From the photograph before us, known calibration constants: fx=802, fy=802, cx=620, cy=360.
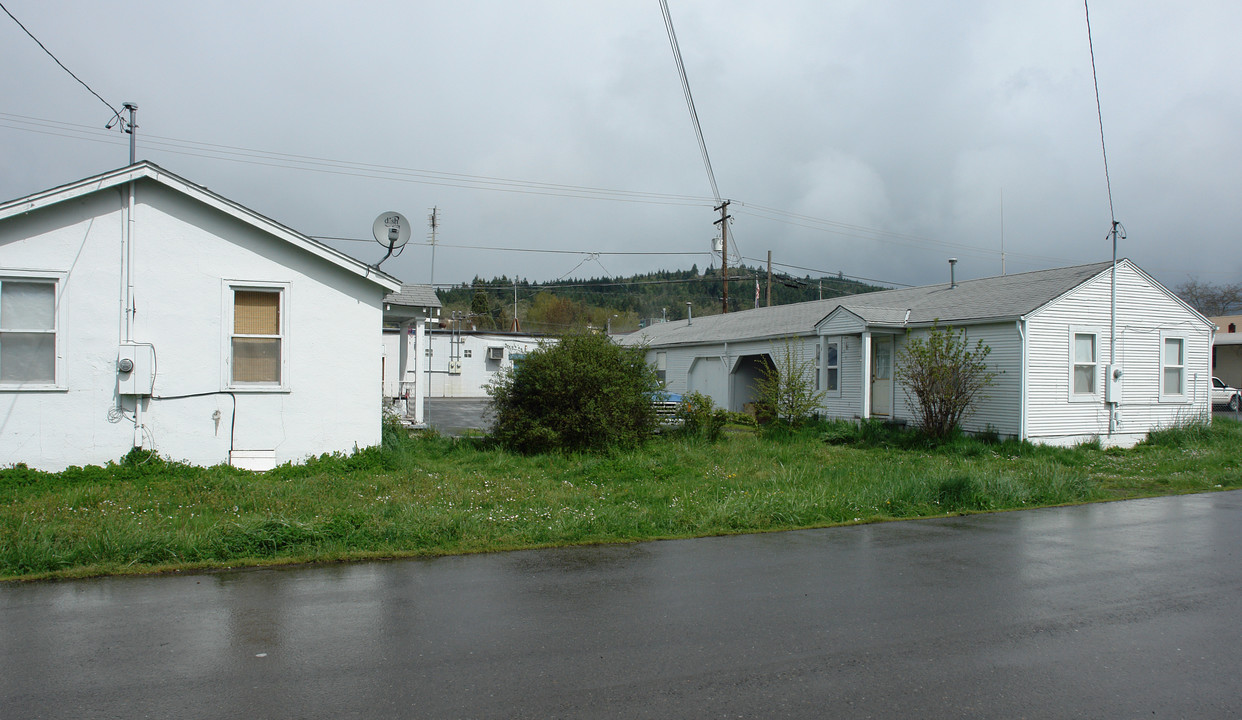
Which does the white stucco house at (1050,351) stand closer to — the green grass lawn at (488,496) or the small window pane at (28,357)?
the green grass lawn at (488,496)

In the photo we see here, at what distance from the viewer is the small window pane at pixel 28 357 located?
11.1 metres

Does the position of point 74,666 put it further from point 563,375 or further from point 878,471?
point 878,471

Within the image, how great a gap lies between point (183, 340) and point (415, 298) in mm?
5711

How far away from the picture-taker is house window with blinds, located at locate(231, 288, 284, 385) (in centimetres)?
1223

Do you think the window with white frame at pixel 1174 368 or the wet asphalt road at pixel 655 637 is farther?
the window with white frame at pixel 1174 368

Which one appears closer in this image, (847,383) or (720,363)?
(847,383)

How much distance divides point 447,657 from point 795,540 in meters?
4.92

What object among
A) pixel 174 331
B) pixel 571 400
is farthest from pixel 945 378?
pixel 174 331

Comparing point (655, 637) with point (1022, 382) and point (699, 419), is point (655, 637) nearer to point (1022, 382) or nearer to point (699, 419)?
point (699, 419)

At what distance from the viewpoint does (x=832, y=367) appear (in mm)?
21688

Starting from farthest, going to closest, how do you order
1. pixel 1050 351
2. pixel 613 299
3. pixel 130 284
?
pixel 613 299, pixel 1050 351, pixel 130 284

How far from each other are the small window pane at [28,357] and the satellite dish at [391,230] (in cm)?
534

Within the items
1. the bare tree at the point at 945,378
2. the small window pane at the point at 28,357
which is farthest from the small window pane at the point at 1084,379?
the small window pane at the point at 28,357

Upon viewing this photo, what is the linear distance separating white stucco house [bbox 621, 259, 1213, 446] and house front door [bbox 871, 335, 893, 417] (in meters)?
0.03
